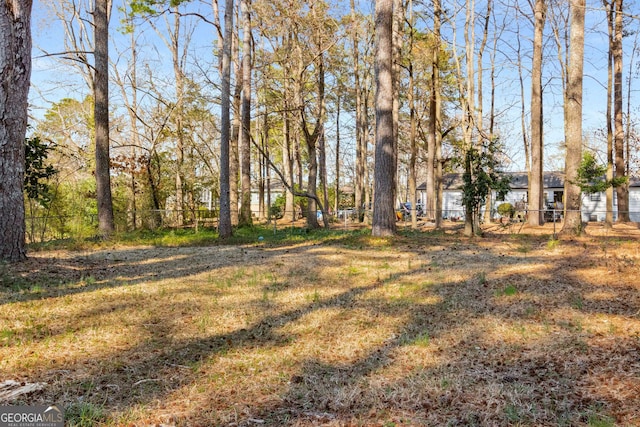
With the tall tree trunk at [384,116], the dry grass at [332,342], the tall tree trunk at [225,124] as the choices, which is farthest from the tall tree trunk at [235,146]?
the dry grass at [332,342]

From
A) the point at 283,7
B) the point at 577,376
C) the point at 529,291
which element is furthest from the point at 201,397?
the point at 283,7

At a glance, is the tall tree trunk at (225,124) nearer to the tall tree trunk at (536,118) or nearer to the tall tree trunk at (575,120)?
the tall tree trunk at (575,120)

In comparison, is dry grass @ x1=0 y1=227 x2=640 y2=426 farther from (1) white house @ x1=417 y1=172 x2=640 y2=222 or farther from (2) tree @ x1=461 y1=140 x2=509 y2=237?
(1) white house @ x1=417 y1=172 x2=640 y2=222

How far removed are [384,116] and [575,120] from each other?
549cm

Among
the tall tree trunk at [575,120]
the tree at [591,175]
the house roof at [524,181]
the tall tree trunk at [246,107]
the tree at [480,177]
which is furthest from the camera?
the house roof at [524,181]

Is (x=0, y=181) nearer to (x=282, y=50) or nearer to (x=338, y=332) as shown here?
(x=338, y=332)

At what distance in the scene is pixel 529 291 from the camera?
5.76m

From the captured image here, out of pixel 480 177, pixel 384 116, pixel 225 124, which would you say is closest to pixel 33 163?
pixel 225 124

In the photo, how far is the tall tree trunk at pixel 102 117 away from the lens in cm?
1227

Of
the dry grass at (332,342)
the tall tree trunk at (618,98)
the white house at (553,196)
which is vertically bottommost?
the dry grass at (332,342)

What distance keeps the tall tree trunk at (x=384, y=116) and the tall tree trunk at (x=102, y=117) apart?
7.90 m

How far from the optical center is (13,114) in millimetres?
6703

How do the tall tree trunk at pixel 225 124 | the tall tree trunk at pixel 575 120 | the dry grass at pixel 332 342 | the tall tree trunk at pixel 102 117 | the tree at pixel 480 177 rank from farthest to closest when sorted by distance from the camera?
the tall tree trunk at pixel 225 124, the tall tree trunk at pixel 102 117, the tree at pixel 480 177, the tall tree trunk at pixel 575 120, the dry grass at pixel 332 342

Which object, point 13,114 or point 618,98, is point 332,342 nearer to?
point 13,114
